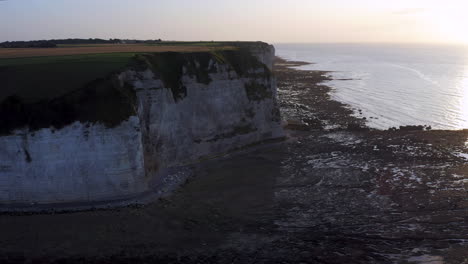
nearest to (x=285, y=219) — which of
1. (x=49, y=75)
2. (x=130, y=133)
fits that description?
(x=130, y=133)

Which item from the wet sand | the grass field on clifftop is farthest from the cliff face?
the wet sand

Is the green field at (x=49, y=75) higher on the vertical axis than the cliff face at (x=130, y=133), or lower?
higher

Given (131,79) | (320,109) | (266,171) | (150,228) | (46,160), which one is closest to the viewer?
(150,228)

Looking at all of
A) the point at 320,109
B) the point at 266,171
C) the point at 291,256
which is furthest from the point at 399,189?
the point at 320,109

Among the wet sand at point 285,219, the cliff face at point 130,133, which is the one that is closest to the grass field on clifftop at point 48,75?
the cliff face at point 130,133

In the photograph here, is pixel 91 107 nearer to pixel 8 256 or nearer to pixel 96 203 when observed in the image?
pixel 96 203

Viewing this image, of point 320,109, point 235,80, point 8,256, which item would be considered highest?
point 235,80

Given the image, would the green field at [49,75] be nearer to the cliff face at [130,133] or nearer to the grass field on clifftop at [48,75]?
the grass field on clifftop at [48,75]

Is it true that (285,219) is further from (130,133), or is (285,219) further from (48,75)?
(48,75)

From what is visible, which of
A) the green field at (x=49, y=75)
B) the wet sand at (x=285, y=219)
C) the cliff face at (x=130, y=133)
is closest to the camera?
the wet sand at (x=285, y=219)
